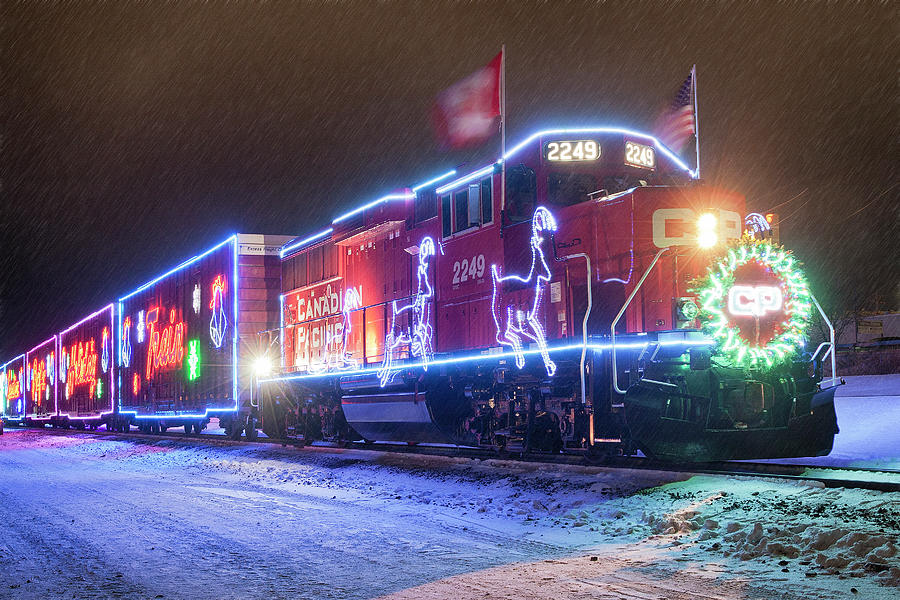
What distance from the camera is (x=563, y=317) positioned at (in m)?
9.77

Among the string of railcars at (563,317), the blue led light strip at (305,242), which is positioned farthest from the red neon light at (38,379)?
the string of railcars at (563,317)

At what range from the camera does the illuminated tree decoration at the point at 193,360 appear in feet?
62.5

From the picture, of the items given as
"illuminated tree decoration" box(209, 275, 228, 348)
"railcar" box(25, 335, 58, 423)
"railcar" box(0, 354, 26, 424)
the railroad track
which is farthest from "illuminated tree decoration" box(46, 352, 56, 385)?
the railroad track

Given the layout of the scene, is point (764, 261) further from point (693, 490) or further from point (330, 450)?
point (330, 450)

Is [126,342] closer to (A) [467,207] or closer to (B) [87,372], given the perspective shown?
(B) [87,372]

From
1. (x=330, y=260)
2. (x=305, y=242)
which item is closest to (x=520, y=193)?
(x=330, y=260)

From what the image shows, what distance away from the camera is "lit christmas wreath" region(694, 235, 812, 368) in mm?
8383

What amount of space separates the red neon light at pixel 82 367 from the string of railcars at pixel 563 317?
654 inches

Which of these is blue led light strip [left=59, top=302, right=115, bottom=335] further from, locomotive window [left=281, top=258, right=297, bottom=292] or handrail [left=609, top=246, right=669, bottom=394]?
handrail [left=609, top=246, right=669, bottom=394]

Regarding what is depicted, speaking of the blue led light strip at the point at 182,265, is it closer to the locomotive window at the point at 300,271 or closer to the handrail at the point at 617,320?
the locomotive window at the point at 300,271

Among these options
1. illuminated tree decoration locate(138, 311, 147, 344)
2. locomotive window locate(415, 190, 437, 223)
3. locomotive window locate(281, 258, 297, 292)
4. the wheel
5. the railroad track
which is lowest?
the wheel

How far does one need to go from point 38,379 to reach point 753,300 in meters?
41.4

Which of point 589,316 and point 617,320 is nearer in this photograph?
point 617,320

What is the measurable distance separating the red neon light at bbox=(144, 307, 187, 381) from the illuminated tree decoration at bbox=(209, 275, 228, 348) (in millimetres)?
2133
